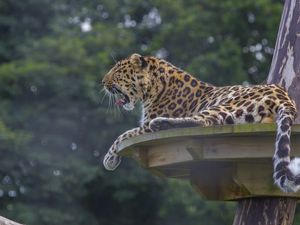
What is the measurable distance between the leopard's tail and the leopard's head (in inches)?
96.0

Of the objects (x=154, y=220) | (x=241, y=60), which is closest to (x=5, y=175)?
(x=154, y=220)

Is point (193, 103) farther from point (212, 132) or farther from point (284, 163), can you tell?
point (284, 163)

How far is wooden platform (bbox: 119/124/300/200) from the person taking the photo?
8.48m

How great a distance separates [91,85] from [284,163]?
18.1 m

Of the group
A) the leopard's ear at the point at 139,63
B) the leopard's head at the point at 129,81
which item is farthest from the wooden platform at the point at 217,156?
the leopard's ear at the point at 139,63

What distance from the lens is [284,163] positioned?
8.09 meters

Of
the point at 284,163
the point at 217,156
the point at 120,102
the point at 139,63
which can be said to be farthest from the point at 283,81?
the point at 284,163

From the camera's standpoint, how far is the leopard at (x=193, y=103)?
26.9 ft

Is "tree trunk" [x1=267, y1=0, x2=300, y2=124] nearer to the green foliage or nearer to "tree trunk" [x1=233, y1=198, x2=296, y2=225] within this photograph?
"tree trunk" [x1=233, y1=198, x2=296, y2=225]

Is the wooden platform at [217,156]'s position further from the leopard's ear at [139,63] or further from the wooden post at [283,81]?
the leopard's ear at [139,63]

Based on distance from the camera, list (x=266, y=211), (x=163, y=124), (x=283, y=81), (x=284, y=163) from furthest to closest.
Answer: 1. (x=283, y=81)
2. (x=266, y=211)
3. (x=163, y=124)
4. (x=284, y=163)

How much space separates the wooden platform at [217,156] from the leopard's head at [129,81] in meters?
1.00

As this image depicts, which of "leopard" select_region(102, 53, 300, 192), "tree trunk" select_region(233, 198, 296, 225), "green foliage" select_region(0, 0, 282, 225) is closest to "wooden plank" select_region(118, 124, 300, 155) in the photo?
"leopard" select_region(102, 53, 300, 192)

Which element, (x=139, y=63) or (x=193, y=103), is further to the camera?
(x=139, y=63)
